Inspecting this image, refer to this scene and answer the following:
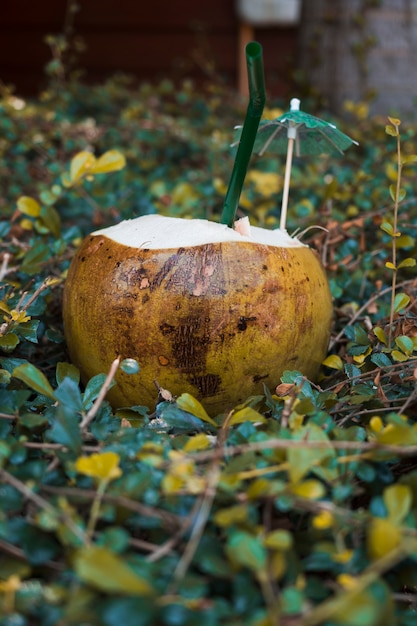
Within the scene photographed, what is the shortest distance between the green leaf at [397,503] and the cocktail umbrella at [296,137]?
21.9 inches

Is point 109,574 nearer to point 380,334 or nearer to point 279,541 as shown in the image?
point 279,541

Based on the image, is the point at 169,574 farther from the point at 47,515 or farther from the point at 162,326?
the point at 162,326

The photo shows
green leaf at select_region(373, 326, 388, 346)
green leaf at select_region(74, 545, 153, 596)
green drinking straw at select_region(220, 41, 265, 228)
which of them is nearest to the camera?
green leaf at select_region(74, 545, 153, 596)

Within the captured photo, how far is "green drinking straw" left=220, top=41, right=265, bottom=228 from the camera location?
2.77 feet

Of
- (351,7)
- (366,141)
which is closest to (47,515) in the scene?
(366,141)

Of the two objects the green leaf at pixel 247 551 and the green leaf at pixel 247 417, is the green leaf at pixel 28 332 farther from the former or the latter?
the green leaf at pixel 247 551

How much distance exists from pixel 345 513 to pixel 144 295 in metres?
0.43

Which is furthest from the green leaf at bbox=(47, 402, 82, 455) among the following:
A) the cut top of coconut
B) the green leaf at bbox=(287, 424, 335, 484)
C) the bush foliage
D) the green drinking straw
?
the green drinking straw

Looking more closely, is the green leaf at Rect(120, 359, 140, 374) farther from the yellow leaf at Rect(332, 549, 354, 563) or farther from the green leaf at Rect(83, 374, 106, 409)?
the yellow leaf at Rect(332, 549, 354, 563)

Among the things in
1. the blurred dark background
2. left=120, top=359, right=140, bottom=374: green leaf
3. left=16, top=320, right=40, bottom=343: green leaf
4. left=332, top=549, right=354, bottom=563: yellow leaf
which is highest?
the blurred dark background

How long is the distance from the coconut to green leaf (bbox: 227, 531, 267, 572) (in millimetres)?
393

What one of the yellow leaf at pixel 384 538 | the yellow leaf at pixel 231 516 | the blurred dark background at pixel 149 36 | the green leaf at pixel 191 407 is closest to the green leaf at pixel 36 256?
the green leaf at pixel 191 407

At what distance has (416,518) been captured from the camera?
1.94ft

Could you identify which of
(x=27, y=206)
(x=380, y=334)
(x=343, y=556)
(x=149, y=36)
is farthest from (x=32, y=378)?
(x=149, y=36)
